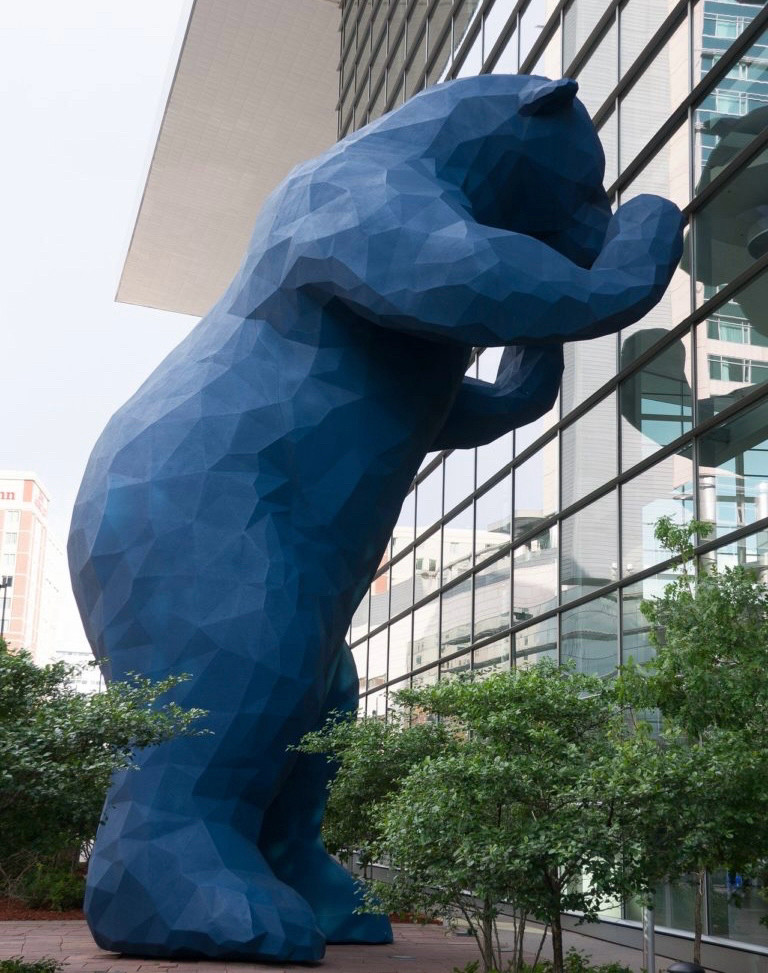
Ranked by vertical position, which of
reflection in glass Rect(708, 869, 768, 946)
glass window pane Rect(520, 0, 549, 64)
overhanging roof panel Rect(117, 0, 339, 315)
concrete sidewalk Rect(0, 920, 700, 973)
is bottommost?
concrete sidewalk Rect(0, 920, 700, 973)

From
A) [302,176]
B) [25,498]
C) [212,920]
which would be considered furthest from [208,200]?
[25,498]

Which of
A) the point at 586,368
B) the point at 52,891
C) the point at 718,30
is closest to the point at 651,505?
the point at 586,368

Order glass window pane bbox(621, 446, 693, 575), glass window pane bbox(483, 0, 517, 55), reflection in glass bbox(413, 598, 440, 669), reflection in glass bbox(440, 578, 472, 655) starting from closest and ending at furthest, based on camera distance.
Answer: glass window pane bbox(621, 446, 693, 575)
glass window pane bbox(483, 0, 517, 55)
reflection in glass bbox(440, 578, 472, 655)
reflection in glass bbox(413, 598, 440, 669)

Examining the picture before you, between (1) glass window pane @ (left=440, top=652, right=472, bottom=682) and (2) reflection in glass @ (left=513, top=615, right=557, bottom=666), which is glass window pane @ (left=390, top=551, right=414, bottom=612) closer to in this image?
(1) glass window pane @ (left=440, top=652, right=472, bottom=682)

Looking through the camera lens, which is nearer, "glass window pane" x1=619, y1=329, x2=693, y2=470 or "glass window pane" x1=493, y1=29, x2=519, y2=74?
"glass window pane" x1=619, y1=329, x2=693, y2=470

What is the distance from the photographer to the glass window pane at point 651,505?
1028cm

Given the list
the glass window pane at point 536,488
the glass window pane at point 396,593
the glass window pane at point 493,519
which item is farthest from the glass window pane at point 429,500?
the glass window pane at point 536,488

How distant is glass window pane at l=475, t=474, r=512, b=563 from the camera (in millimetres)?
14812

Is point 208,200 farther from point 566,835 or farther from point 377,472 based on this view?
point 566,835

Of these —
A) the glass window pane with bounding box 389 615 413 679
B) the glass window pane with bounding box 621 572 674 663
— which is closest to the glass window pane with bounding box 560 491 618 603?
the glass window pane with bounding box 621 572 674 663

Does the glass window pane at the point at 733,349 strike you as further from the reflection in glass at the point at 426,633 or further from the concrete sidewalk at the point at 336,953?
the reflection in glass at the point at 426,633

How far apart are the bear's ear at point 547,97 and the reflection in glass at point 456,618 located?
30.7ft

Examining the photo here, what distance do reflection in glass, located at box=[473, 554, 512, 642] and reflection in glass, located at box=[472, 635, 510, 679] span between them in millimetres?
154

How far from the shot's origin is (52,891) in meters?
12.5
